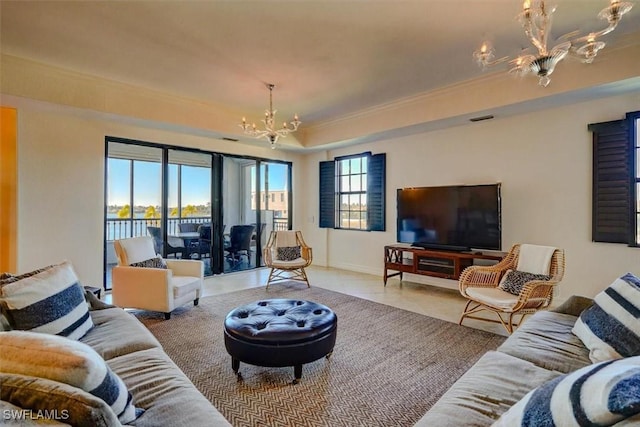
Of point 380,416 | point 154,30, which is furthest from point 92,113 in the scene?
point 380,416

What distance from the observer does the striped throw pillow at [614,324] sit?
5.22 feet

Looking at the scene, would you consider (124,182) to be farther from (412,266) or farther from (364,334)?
(412,266)

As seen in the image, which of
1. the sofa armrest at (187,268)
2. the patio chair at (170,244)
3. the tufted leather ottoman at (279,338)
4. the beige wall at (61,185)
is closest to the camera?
the tufted leather ottoman at (279,338)

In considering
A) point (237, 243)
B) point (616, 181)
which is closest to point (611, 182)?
point (616, 181)

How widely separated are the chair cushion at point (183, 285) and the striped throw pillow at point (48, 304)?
1560 millimetres

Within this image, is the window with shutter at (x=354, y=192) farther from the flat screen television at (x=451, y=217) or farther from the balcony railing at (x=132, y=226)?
the balcony railing at (x=132, y=226)

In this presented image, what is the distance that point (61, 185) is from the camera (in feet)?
14.2

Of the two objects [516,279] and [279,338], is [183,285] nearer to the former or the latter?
[279,338]

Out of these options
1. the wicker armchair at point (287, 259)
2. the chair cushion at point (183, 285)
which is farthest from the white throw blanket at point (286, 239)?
the chair cushion at point (183, 285)

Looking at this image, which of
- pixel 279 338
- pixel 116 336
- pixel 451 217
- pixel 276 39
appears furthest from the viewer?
pixel 451 217

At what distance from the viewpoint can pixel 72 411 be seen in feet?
2.73

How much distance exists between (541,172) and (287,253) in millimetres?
3874

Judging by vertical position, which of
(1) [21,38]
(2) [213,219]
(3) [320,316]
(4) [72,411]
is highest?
(1) [21,38]

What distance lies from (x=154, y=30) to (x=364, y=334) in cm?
353
